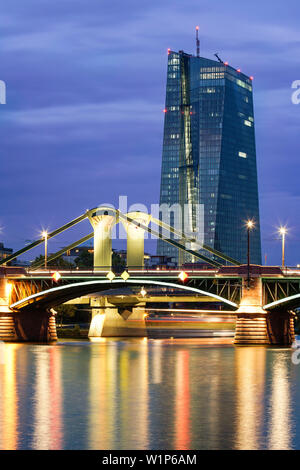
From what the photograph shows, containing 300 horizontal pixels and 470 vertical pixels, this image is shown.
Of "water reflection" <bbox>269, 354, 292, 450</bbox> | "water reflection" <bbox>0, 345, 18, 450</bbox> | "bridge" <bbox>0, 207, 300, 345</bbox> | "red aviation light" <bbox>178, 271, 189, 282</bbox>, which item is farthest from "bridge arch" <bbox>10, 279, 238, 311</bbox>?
"water reflection" <bbox>269, 354, 292, 450</bbox>

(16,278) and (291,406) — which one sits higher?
(16,278)

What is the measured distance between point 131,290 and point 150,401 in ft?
320

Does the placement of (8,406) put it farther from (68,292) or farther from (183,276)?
(68,292)

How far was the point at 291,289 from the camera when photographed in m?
108

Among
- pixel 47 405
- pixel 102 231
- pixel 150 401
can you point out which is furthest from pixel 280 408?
pixel 102 231

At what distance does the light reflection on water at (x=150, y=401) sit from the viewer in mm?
46344

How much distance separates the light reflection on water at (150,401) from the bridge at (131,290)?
9563mm

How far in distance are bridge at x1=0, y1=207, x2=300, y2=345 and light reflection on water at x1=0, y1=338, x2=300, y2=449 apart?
956 centimetres

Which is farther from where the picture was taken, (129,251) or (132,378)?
(129,251)

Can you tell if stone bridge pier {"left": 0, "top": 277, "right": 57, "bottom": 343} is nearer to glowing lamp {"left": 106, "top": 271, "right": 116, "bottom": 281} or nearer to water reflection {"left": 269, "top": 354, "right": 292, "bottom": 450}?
glowing lamp {"left": 106, "top": 271, "right": 116, "bottom": 281}
